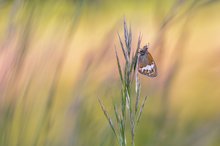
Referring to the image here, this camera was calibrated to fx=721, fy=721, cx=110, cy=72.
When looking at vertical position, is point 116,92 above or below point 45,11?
below

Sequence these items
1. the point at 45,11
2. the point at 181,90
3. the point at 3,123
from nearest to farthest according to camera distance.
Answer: the point at 3,123, the point at 45,11, the point at 181,90

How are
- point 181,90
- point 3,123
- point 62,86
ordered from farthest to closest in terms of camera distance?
point 62,86 < point 181,90 < point 3,123

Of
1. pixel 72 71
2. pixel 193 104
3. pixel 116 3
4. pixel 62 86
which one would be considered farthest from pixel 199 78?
pixel 116 3

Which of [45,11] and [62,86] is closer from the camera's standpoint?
[45,11]

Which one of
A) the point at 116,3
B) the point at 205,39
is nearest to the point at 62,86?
the point at 205,39

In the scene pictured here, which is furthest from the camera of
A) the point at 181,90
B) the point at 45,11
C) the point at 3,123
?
the point at 181,90

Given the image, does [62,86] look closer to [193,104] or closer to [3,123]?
[193,104]

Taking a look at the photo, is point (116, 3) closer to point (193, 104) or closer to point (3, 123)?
point (193, 104)

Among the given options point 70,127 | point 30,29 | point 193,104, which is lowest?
point 193,104

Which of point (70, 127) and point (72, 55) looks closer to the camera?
point (70, 127)
